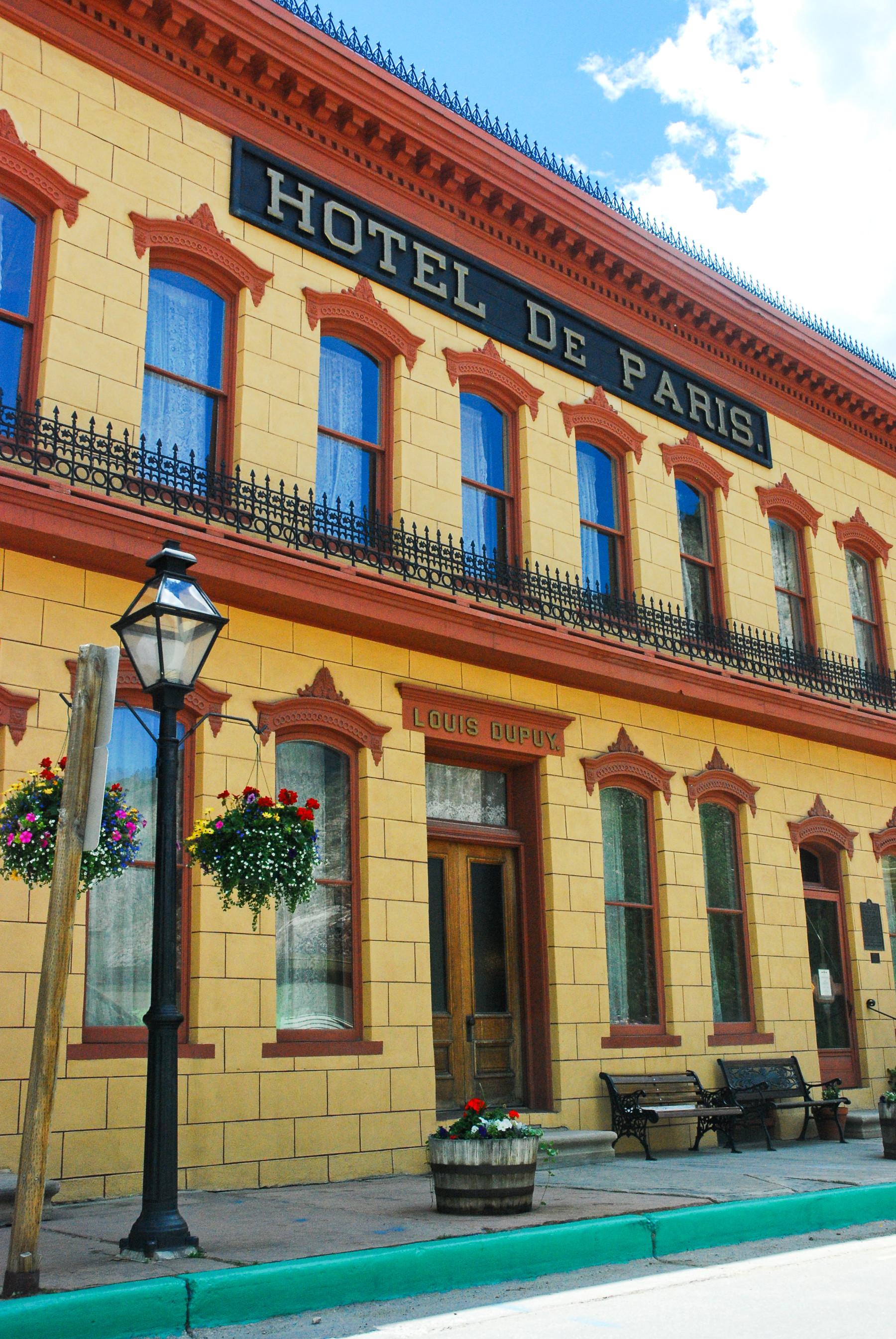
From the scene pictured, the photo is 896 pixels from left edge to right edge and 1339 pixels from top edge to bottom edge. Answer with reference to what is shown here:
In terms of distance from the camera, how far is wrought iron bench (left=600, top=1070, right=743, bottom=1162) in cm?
1295

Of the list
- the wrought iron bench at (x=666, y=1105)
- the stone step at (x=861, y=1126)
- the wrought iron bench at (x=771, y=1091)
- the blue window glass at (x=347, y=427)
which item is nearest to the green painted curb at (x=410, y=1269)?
the wrought iron bench at (x=666, y=1105)

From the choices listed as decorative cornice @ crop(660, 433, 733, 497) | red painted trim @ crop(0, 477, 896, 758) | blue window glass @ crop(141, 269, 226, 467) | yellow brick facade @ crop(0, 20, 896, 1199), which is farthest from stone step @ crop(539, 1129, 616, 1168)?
decorative cornice @ crop(660, 433, 733, 497)

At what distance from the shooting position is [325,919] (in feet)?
Answer: 38.8

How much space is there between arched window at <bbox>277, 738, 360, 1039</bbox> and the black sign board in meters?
8.34

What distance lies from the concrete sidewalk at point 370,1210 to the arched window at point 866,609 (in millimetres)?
8840

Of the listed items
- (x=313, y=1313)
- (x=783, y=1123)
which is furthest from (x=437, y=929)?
(x=313, y=1313)

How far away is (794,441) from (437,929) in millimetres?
9916

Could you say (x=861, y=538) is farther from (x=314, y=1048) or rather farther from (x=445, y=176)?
(x=314, y=1048)

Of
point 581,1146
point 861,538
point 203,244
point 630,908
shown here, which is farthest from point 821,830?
point 203,244

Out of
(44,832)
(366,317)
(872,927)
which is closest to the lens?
(44,832)

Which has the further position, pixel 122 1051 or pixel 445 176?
pixel 445 176

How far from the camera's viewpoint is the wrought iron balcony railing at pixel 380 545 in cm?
1068

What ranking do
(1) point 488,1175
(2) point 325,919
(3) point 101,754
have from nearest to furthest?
(3) point 101,754 → (1) point 488,1175 → (2) point 325,919

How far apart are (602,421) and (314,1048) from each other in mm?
8384
